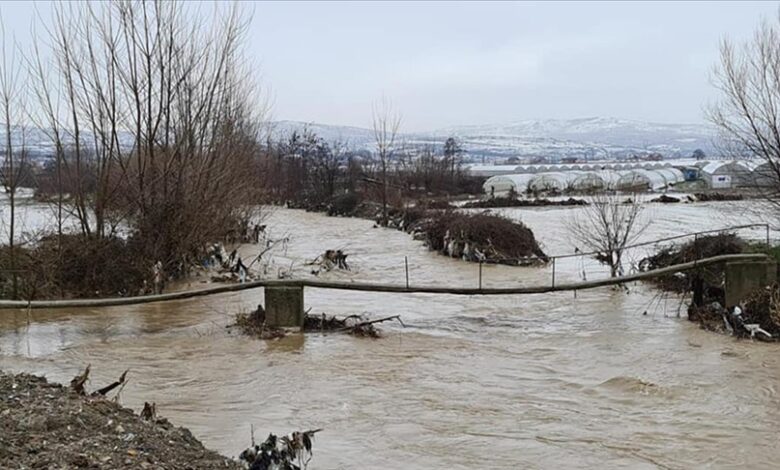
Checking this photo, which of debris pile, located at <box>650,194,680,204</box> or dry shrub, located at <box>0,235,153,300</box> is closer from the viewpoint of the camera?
dry shrub, located at <box>0,235,153,300</box>

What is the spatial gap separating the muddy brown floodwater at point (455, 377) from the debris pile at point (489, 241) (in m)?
A: 7.64

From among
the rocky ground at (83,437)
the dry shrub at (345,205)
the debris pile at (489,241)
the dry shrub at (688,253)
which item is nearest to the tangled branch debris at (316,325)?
the rocky ground at (83,437)

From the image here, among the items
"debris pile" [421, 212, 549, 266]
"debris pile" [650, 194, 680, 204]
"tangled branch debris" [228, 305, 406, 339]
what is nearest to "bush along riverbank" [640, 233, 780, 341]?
"tangled branch debris" [228, 305, 406, 339]

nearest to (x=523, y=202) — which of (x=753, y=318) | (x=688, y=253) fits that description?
(x=688, y=253)

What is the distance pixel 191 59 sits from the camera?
18.9 m

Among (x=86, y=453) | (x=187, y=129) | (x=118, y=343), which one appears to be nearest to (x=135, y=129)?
(x=187, y=129)

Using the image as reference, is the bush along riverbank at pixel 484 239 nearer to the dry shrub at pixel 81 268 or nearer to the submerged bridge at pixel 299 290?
the submerged bridge at pixel 299 290

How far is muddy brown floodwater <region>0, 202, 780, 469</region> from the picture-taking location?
Answer: 7.45 meters

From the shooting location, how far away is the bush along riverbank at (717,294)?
41.1 feet

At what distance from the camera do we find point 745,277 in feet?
43.5

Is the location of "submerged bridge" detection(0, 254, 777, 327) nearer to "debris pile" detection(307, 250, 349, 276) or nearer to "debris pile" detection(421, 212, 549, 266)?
"debris pile" detection(307, 250, 349, 276)

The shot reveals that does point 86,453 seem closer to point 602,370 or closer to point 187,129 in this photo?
point 602,370

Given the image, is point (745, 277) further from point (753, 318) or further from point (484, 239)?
point (484, 239)

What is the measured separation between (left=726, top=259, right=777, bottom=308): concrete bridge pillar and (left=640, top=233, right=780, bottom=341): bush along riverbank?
0.14 meters
